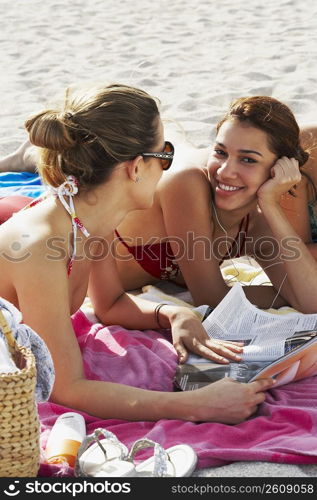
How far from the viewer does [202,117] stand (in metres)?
5.82

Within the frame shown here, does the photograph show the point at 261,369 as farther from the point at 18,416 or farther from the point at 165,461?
the point at 18,416

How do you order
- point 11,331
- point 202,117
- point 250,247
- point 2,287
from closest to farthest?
point 11,331 → point 2,287 → point 250,247 → point 202,117

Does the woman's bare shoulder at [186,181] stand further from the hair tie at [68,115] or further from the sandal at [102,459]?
the sandal at [102,459]

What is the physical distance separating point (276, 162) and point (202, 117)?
2202mm

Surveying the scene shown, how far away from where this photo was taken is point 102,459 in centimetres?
250

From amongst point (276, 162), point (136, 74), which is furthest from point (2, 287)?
point (136, 74)

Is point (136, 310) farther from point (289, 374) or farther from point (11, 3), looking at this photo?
point (11, 3)

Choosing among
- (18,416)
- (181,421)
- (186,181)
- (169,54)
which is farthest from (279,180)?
(169,54)

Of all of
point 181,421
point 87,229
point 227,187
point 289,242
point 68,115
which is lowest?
point 181,421

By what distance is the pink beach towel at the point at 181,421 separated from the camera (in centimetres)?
269

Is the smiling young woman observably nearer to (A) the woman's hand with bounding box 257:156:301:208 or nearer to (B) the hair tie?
(A) the woman's hand with bounding box 257:156:301:208

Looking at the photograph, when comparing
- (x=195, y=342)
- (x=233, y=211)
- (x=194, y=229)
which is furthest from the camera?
(x=233, y=211)

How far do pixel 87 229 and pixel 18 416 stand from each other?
3.25ft

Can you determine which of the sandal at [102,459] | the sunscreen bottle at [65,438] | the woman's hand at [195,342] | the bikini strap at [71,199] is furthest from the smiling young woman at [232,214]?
the sandal at [102,459]
